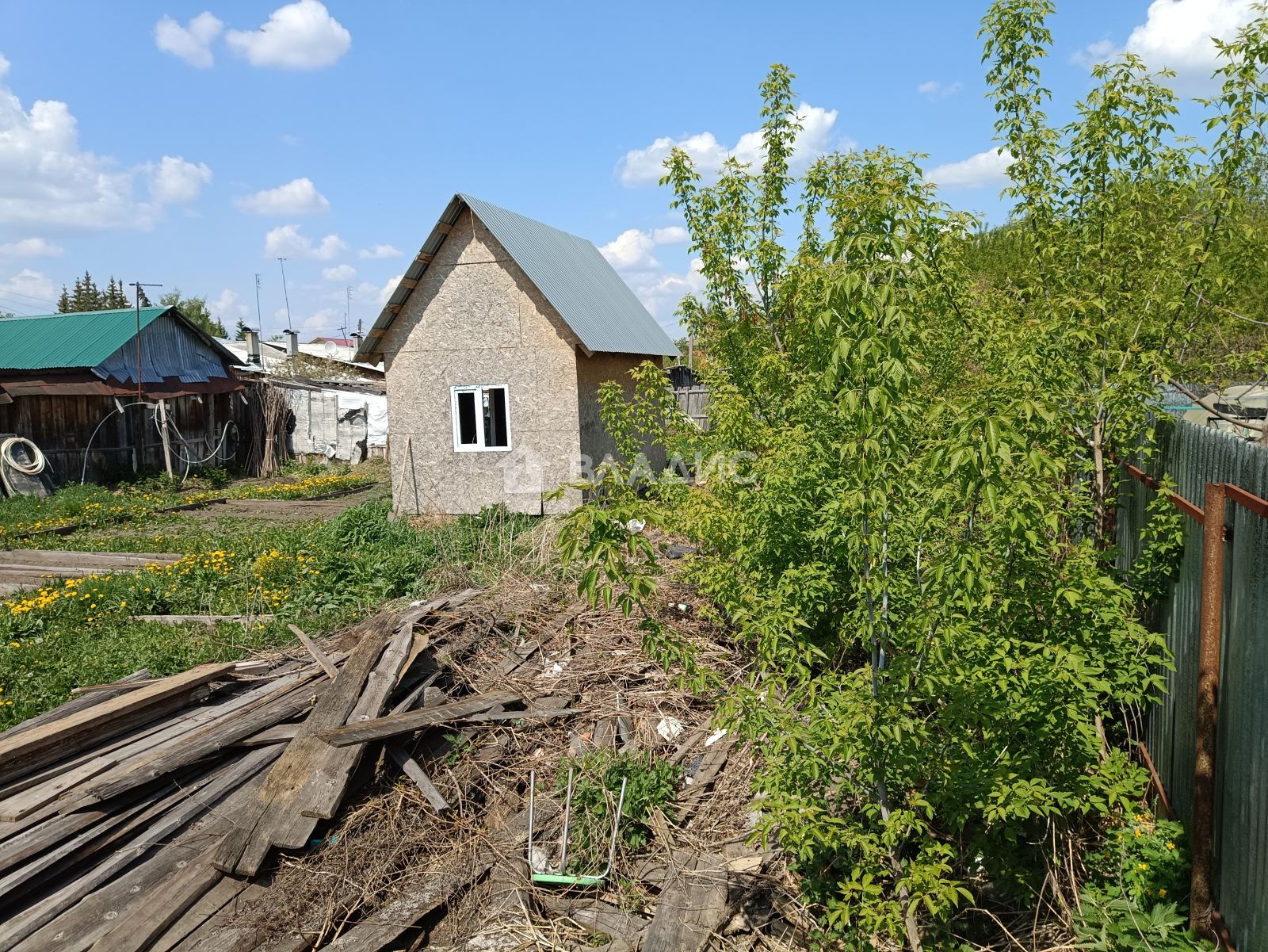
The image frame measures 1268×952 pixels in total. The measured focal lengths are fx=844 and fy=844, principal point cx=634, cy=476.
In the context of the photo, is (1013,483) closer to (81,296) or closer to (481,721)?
(481,721)

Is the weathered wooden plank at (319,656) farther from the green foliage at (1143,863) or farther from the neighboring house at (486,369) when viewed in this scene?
the neighboring house at (486,369)

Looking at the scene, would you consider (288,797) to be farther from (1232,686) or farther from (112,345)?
(112,345)

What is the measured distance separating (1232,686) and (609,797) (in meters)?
3.19

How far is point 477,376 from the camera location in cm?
1342

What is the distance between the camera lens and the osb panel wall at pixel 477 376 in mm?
13062

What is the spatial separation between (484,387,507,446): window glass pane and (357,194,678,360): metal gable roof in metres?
1.73

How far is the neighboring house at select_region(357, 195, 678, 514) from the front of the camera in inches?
513

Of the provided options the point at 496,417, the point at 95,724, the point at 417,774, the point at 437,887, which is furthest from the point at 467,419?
the point at 437,887

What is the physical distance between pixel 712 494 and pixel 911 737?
142 inches

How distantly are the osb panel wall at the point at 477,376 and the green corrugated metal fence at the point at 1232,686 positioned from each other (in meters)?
9.29

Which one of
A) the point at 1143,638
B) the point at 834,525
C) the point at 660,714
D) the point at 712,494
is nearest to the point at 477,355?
the point at 712,494

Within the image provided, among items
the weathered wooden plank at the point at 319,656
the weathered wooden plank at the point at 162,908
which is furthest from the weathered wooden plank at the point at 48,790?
the weathered wooden plank at the point at 319,656

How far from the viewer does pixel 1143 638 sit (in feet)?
12.9

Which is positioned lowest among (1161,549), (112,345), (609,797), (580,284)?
(609,797)
